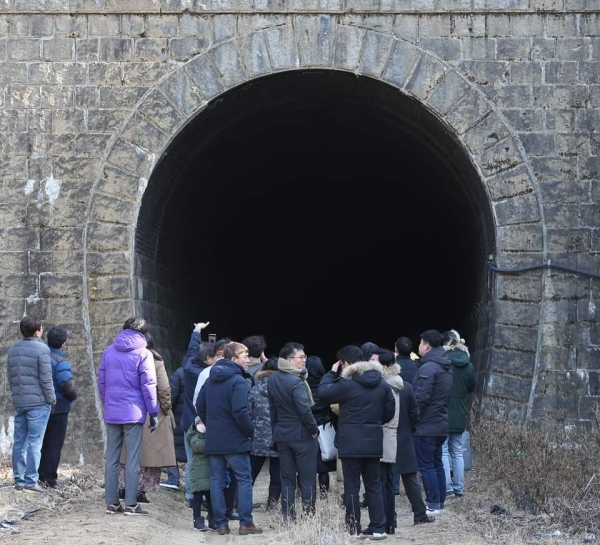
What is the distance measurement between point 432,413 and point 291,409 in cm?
149

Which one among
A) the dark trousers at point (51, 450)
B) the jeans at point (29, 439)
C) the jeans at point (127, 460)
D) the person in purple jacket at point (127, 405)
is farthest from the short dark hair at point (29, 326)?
the jeans at point (127, 460)

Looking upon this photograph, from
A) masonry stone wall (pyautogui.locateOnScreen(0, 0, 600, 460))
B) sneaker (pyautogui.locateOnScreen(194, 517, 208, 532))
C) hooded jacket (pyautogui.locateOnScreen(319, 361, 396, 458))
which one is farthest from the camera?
masonry stone wall (pyautogui.locateOnScreen(0, 0, 600, 460))

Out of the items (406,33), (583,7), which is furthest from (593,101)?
(406,33)

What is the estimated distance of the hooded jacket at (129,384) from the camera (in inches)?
368

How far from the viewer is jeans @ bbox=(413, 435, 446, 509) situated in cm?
1013

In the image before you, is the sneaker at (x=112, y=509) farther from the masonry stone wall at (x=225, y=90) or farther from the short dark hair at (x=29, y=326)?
the masonry stone wall at (x=225, y=90)

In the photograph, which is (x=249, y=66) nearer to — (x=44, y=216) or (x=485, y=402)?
(x=44, y=216)

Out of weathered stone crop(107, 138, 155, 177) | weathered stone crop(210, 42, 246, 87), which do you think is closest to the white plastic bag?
weathered stone crop(107, 138, 155, 177)

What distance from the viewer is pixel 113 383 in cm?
938

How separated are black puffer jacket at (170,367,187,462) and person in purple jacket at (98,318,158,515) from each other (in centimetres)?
156

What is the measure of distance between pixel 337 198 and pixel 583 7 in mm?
8914

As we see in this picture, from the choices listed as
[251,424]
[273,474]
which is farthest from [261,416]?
[251,424]

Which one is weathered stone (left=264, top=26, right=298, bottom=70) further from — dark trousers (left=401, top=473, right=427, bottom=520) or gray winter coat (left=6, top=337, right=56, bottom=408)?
dark trousers (left=401, top=473, right=427, bottom=520)

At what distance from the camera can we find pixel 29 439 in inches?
405
